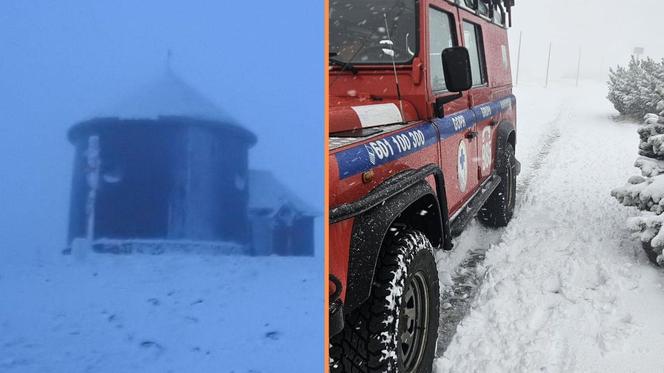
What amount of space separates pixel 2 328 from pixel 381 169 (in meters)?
1.58

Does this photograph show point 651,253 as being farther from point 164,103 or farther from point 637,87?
point 637,87

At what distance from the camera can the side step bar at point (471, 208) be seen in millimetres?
3427

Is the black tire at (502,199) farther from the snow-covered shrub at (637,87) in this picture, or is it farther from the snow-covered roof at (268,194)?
the snow-covered shrub at (637,87)

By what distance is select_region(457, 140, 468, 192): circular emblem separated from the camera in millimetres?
3631

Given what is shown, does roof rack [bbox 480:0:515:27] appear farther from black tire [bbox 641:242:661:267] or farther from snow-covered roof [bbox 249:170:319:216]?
snow-covered roof [bbox 249:170:319:216]

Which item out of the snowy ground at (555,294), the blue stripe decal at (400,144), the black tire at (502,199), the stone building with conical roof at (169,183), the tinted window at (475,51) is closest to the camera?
the stone building with conical roof at (169,183)

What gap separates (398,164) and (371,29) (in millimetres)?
1186

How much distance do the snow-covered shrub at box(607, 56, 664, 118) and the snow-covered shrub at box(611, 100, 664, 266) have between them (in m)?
11.9

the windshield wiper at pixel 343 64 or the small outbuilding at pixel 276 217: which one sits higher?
the windshield wiper at pixel 343 64

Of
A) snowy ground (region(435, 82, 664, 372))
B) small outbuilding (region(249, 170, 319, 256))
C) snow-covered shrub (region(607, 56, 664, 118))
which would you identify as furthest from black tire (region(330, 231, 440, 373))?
snow-covered shrub (region(607, 56, 664, 118))

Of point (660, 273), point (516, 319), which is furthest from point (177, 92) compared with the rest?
point (660, 273)

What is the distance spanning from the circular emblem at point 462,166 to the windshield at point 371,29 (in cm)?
84

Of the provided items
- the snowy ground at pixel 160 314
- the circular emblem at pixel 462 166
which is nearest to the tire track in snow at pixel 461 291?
the circular emblem at pixel 462 166

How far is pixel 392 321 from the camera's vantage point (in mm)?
2148
